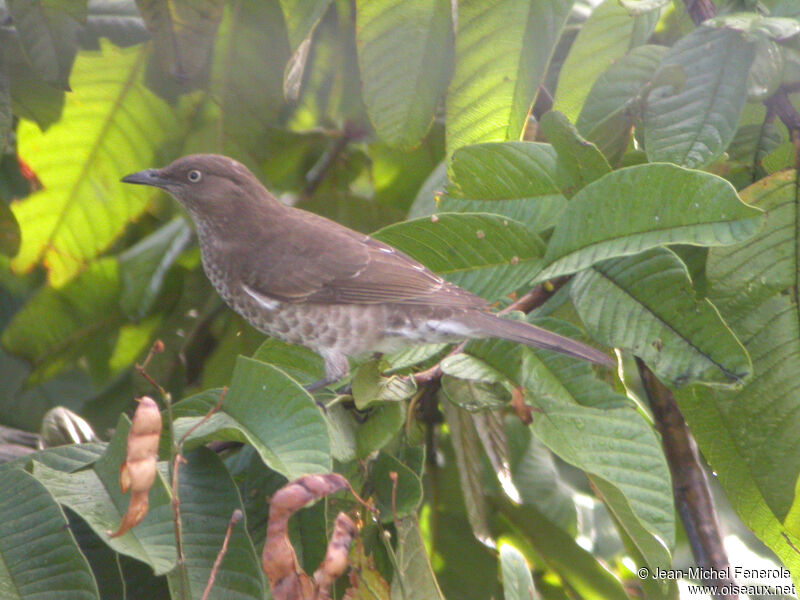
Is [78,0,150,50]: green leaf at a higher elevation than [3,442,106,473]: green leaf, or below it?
higher

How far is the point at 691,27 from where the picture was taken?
258cm

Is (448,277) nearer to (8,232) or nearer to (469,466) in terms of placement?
(469,466)

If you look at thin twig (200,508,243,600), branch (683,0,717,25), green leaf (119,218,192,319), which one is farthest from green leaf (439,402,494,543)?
green leaf (119,218,192,319)

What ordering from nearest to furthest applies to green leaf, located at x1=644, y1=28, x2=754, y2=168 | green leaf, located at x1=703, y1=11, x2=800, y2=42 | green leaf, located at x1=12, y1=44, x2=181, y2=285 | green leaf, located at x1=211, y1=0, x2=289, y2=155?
1. green leaf, located at x1=703, y1=11, x2=800, y2=42
2. green leaf, located at x1=644, y1=28, x2=754, y2=168
3. green leaf, located at x1=12, y1=44, x2=181, y2=285
4. green leaf, located at x1=211, y1=0, x2=289, y2=155

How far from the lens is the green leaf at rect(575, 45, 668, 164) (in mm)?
2402

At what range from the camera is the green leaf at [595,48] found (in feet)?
8.79

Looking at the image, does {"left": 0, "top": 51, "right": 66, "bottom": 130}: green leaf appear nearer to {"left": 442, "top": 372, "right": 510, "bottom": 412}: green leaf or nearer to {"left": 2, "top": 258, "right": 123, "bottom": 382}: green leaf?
{"left": 2, "top": 258, "right": 123, "bottom": 382}: green leaf

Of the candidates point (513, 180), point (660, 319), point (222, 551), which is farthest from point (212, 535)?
point (513, 180)

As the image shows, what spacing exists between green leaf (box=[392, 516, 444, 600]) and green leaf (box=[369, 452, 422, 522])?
37 mm

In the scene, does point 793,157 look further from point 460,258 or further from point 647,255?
point 460,258

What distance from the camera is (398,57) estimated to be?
2494mm

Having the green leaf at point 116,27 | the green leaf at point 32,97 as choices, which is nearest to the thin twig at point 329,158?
the green leaf at point 116,27

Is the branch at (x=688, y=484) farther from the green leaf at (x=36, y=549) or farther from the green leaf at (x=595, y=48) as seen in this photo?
the green leaf at (x=36, y=549)

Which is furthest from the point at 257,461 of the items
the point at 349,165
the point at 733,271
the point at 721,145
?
the point at 349,165
